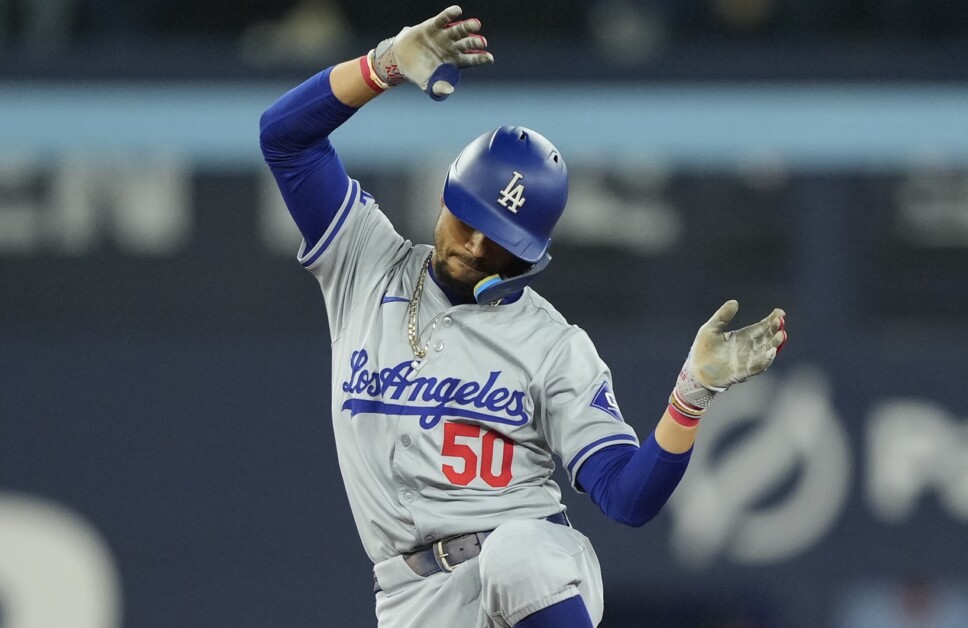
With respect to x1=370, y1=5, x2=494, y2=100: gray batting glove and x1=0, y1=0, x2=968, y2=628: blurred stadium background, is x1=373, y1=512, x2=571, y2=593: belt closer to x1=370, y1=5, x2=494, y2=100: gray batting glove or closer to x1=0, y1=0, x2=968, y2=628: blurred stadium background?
x1=370, y1=5, x2=494, y2=100: gray batting glove

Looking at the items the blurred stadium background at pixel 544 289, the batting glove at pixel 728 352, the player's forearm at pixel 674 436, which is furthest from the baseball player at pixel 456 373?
the blurred stadium background at pixel 544 289

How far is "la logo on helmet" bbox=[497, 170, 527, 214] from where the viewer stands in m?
3.33

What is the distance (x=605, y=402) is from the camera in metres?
3.37

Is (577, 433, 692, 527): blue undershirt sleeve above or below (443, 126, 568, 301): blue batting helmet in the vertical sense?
below

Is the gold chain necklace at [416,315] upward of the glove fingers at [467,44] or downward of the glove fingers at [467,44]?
downward

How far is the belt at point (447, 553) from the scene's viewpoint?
337 centimetres

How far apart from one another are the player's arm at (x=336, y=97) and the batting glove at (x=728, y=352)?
2.07 feet

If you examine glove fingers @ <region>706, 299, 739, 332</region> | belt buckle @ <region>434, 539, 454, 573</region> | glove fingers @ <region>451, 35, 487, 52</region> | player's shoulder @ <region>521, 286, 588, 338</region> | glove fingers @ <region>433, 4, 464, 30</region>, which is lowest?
belt buckle @ <region>434, 539, 454, 573</region>

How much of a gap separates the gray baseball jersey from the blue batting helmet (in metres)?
0.14

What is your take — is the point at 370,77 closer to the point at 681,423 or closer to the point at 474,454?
the point at 474,454

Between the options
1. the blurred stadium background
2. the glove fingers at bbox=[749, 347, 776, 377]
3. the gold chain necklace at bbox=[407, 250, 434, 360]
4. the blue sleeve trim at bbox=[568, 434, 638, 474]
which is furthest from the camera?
the blurred stadium background

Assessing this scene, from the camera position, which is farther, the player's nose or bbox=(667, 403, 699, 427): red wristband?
the player's nose

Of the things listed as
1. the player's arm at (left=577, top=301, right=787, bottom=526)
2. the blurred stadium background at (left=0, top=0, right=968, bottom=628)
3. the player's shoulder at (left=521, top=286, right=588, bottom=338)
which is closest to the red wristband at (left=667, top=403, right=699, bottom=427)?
the player's arm at (left=577, top=301, right=787, bottom=526)

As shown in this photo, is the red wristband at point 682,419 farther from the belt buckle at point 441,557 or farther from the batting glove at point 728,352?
the belt buckle at point 441,557
